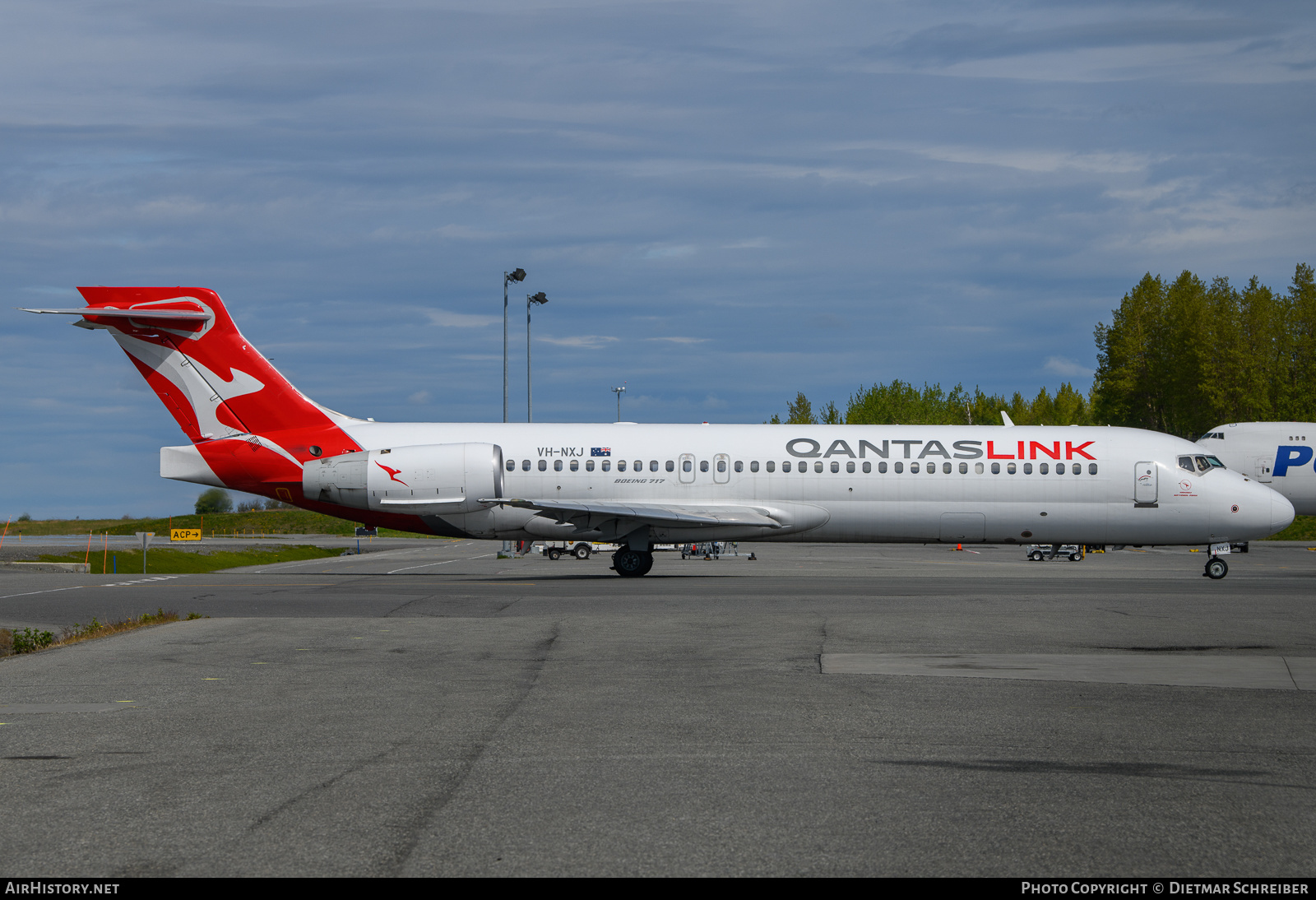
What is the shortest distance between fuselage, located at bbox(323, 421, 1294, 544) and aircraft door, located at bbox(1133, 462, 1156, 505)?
0.03 metres

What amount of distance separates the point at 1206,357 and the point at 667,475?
6606 cm

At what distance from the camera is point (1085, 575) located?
30453mm

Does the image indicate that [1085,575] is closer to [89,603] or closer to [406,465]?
[406,465]

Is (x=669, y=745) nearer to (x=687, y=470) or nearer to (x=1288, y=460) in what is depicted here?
(x=687, y=470)

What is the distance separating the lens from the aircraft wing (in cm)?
2838

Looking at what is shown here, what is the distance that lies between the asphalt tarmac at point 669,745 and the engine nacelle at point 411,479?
11.6 metres

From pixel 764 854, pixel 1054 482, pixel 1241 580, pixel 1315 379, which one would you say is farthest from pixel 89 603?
pixel 1315 379

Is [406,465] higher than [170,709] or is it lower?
higher

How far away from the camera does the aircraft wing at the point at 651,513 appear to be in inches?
1117

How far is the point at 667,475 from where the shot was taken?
30500 mm

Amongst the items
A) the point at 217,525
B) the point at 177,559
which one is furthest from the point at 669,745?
the point at 217,525

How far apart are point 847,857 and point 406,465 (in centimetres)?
2561

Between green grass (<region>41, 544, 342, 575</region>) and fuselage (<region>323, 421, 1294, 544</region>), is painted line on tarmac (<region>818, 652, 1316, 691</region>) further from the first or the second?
green grass (<region>41, 544, 342, 575</region>)

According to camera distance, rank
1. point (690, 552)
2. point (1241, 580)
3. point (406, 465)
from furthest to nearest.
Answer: point (690, 552) → point (406, 465) → point (1241, 580)
